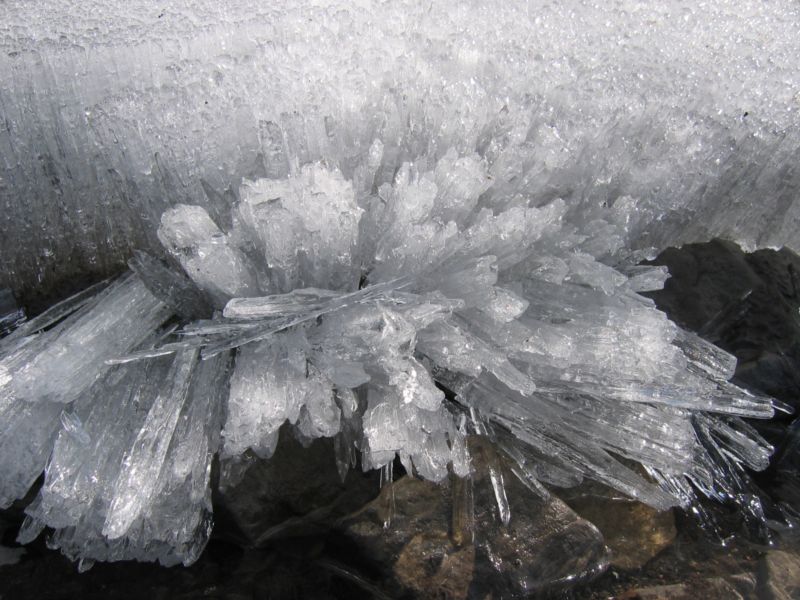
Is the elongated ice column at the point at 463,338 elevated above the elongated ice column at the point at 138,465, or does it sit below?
above

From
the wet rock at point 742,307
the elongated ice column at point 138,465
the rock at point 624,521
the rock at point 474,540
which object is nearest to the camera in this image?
the elongated ice column at point 138,465

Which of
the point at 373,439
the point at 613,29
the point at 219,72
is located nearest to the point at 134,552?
the point at 373,439

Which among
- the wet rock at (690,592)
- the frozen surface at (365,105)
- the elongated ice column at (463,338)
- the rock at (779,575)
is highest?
the frozen surface at (365,105)

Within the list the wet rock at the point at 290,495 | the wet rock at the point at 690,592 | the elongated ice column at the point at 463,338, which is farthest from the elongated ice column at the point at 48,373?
the wet rock at the point at 690,592

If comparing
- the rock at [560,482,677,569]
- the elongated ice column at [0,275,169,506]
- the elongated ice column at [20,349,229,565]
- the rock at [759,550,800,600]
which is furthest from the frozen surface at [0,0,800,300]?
the rock at [759,550,800,600]

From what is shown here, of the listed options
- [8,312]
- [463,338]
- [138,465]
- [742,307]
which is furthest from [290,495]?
[742,307]

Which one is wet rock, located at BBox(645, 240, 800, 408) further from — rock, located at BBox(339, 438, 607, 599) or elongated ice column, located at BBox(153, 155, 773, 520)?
rock, located at BBox(339, 438, 607, 599)

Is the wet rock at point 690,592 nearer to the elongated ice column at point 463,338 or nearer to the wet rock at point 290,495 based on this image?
the elongated ice column at point 463,338

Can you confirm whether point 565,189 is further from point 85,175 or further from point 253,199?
point 85,175
